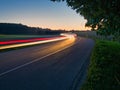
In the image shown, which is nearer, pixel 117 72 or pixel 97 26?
pixel 117 72

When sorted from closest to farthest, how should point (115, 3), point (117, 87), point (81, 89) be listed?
point (81, 89) → point (117, 87) → point (115, 3)

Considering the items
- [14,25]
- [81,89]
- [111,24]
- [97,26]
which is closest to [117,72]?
[81,89]

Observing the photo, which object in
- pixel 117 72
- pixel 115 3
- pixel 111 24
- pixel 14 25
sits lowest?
pixel 14 25

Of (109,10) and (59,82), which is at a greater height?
(109,10)

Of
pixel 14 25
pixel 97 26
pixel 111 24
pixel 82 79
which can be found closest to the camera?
pixel 82 79

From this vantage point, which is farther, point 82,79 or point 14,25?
point 14,25

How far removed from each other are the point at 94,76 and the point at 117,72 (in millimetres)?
2145

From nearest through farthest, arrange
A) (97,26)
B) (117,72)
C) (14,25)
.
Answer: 1. (117,72)
2. (97,26)
3. (14,25)

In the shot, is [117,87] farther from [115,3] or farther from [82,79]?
[115,3]

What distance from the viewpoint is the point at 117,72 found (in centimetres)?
1529

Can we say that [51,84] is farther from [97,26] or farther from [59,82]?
[97,26]

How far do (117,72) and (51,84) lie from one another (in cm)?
475

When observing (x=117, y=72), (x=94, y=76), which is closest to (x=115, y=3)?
(x=117, y=72)

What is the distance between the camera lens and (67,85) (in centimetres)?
1154
